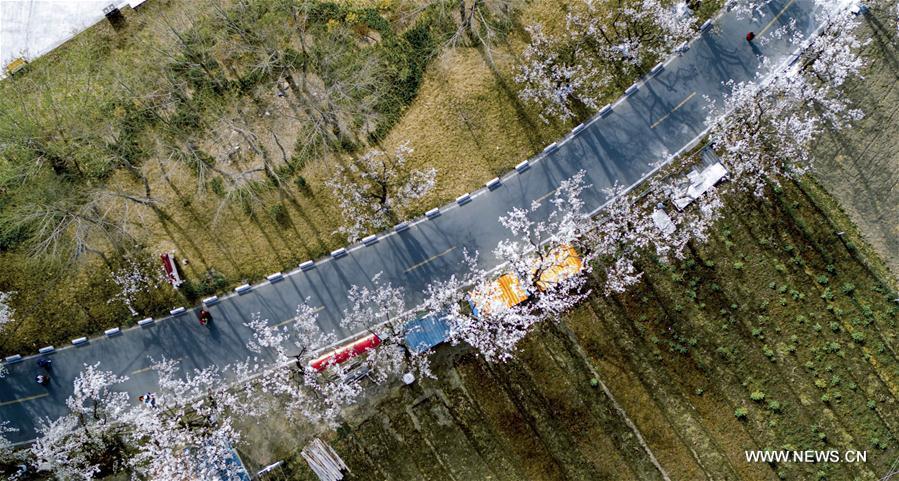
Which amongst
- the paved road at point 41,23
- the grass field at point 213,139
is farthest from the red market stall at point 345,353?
the paved road at point 41,23

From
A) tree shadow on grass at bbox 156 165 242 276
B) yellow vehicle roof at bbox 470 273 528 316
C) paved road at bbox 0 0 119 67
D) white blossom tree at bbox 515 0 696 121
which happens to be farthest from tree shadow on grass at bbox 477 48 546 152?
paved road at bbox 0 0 119 67

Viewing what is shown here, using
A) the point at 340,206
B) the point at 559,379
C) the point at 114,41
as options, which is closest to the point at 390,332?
the point at 340,206

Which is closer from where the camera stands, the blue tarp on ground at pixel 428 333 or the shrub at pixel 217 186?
the blue tarp on ground at pixel 428 333

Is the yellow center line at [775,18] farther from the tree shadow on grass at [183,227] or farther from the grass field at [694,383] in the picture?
the tree shadow on grass at [183,227]

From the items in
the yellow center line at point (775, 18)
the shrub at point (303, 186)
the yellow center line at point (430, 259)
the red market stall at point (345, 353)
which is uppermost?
the shrub at point (303, 186)

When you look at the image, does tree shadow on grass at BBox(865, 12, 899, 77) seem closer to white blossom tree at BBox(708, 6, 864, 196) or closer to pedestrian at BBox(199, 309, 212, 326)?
white blossom tree at BBox(708, 6, 864, 196)

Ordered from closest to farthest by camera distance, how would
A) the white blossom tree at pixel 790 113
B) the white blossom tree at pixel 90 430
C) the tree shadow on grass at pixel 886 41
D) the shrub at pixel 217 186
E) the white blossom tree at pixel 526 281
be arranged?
1. the white blossom tree at pixel 526 281
2. the white blossom tree at pixel 90 430
3. the white blossom tree at pixel 790 113
4. the tree shadow on grass at pixel 886 41
5. the shrub at pixel 217 186

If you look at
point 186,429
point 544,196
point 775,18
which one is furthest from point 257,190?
point 775,18
